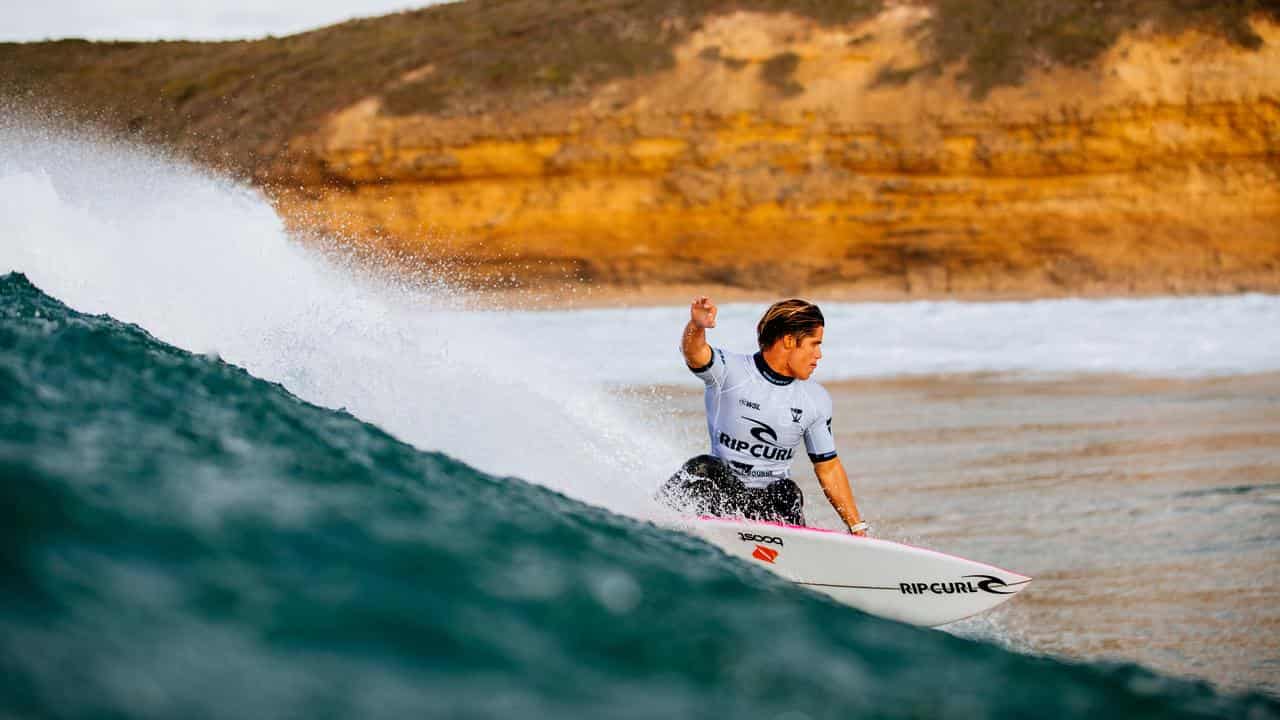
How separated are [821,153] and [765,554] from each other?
20.4 metres

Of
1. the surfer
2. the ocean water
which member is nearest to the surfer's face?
the surfer

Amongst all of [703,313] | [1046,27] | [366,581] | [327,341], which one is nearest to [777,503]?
Answer: [703,313]

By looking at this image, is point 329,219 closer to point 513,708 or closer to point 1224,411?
point 1224,411

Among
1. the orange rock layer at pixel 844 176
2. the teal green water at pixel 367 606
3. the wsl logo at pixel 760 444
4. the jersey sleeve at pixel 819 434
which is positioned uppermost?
the orange rock layer at pixel 844 176

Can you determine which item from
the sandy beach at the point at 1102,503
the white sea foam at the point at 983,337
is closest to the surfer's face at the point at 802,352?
the sandy beach at the point at 1102,503

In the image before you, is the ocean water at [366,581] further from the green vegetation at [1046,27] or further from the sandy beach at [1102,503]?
the green vegetation at [1046,27]

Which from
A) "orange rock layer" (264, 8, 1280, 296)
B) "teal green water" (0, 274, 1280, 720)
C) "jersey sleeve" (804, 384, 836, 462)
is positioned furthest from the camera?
"orange rock layer" (264, 8, 1280, 296)

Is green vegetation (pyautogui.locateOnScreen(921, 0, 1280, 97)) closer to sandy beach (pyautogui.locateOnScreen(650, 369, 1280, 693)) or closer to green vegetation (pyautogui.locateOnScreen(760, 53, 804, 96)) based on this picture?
green vegetation (pyautogui.locateOnScreen(760, 53, 804, 96))

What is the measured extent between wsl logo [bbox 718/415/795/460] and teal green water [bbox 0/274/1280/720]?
27.1 inches

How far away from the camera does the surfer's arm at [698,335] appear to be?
429 cm

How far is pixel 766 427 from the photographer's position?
15.1 ft

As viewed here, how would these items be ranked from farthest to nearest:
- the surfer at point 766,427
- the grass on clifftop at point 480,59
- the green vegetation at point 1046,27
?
1. the grass on clifftop at point 480,59
2. the green vegetation at point 1046,27
3. the surfer at point 766,427

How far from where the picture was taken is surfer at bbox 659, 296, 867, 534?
15.0ft

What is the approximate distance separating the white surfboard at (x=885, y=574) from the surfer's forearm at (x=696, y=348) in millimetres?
734
